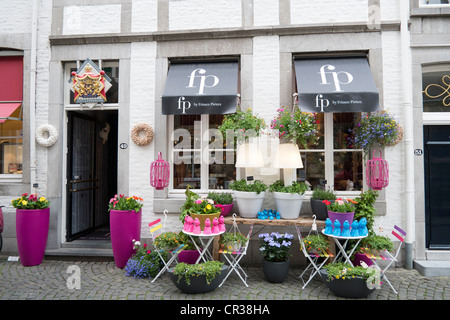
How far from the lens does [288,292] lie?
426 cm

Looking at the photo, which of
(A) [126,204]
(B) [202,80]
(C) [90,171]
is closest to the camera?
(A) [126,204]

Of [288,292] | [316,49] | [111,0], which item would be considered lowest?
[288,292]

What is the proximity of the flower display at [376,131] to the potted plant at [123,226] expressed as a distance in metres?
4.11

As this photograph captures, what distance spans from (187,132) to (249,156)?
5.16 feet

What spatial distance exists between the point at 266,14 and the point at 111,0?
3118 mm

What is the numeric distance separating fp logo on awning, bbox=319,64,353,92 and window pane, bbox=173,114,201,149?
8.03 ft

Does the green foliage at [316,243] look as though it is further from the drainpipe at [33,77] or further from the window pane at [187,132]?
the drainpipe at [33,77]

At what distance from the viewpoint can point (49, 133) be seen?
19.6ft

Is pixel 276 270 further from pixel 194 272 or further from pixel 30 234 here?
pixel 30 234

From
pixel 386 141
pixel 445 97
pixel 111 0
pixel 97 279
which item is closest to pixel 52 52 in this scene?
pixel 111 0

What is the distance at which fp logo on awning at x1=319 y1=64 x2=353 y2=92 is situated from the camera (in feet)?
16.9

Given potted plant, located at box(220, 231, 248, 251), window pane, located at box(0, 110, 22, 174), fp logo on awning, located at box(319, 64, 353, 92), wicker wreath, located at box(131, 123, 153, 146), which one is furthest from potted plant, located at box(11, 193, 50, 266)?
fp logo on awning, located at box(319, 64, 353, 92)

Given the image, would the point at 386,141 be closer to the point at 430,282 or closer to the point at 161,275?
the point at 430,282

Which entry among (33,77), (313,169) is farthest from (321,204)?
(33,77)
